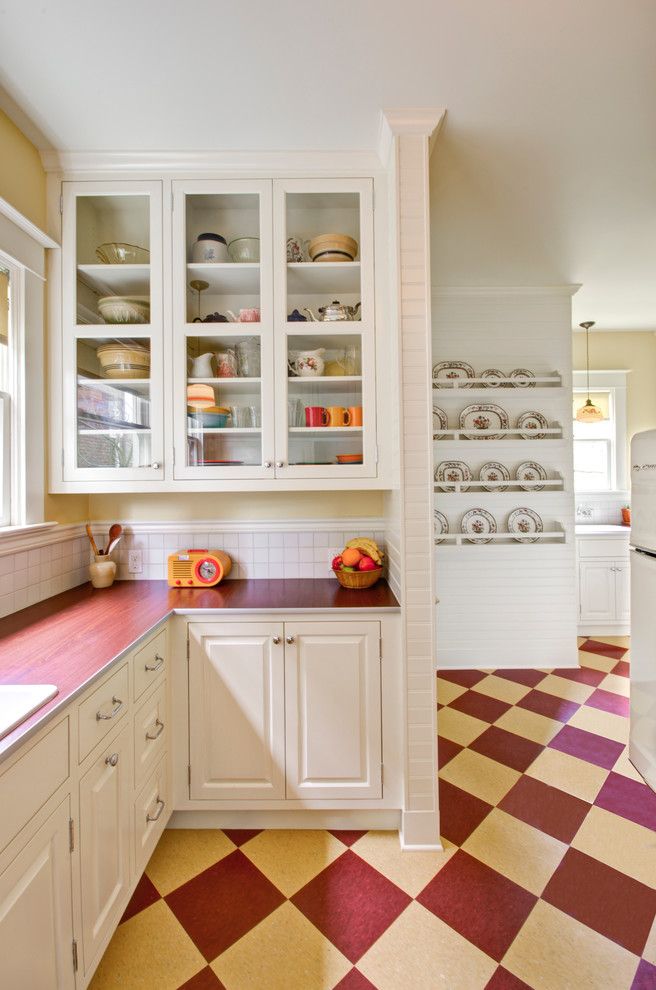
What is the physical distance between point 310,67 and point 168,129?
2.01ft

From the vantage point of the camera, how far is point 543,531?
304 cm

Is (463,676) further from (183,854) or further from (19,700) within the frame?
(19,700)

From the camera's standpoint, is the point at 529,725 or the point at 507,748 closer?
the point at 507,748

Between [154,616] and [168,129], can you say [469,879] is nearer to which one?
[154,616]

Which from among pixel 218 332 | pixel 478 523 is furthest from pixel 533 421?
pixel 218 332

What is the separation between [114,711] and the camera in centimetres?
119

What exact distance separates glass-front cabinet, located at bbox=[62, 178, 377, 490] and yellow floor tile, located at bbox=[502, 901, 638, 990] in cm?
154

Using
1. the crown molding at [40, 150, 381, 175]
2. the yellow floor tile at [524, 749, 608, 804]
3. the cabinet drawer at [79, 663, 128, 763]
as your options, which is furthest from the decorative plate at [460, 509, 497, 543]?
the cabinet drawer at [79, 663, 128, 763]

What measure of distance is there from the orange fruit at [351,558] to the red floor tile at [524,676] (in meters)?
1.73

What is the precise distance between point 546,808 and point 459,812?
370 mm

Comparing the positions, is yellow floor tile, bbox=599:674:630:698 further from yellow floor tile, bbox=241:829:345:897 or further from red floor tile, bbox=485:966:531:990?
yellow floor tile, bbox=241:829:345:897

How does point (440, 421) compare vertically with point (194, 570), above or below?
above

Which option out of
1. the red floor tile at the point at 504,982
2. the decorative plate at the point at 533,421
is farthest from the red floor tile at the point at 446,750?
the decorative plate at the point at 533,421

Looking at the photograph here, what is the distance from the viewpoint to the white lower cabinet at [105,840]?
3.41ft
